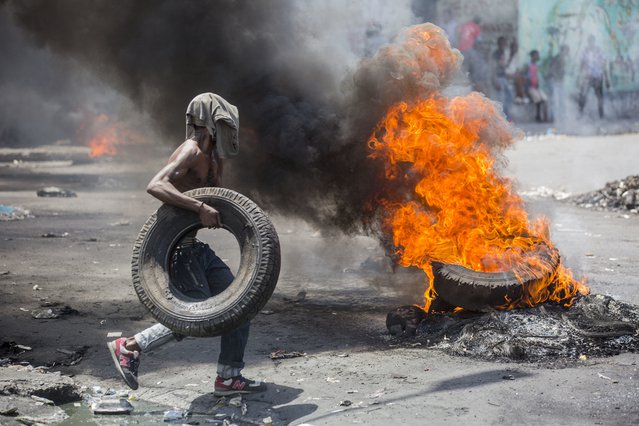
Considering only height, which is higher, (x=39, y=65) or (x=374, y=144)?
(x=39, y=65)

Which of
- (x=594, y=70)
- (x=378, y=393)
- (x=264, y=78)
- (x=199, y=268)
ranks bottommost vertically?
(x=378, y=393)

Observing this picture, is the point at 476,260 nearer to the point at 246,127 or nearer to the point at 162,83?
the point at 246,127

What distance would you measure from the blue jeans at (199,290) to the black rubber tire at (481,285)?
2022 millimetres

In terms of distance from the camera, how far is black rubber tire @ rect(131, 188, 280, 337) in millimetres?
5270

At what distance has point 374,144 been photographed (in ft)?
28.7

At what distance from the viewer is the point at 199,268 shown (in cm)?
572

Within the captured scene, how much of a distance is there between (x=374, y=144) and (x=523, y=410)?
13.5 feet

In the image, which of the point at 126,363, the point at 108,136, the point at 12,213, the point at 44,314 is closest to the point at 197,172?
the point at 126,363

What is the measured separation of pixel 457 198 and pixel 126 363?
11.7 feet

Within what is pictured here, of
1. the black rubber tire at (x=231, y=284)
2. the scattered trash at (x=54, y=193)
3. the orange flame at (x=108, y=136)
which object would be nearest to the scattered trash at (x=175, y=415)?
the black rubber tire at (x=231, y=284)

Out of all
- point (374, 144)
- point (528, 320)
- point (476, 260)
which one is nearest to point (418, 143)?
point (374, 144)

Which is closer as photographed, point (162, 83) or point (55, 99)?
point (162, 83)

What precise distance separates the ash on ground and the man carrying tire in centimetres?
182

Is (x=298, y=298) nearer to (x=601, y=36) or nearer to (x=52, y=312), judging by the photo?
(x=52, y=312)
